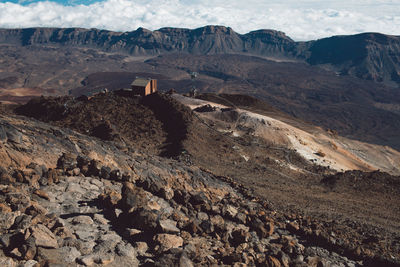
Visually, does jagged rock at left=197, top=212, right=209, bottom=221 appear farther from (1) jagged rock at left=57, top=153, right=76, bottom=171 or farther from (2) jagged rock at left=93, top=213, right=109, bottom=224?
(1) jagged rock at left=57, top=153, right=76, bottom=171

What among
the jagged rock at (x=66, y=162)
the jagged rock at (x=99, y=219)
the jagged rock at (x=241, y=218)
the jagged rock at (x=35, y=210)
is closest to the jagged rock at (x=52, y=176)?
the jagged rock at (x=66, y=162)

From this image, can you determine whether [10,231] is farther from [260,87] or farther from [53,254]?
[260,87]

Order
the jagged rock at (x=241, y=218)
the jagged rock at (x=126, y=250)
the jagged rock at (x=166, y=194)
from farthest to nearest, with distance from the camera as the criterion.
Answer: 1. the jagged rock at (x=241, y=218)
2. the jagged rock at (x=166, y=194)
3. the jagged rock at (x=126, y=250)

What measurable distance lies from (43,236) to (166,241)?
2.49m

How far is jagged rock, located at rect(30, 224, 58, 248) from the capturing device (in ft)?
19.8

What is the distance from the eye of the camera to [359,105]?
458 feet

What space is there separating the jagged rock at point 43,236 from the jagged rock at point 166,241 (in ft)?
6.75

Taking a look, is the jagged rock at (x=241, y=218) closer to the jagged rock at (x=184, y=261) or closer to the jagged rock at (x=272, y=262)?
the jagged rock at (x=272, y=262)

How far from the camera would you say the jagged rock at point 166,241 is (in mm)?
6997

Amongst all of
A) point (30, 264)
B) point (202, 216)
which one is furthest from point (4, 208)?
point (202, 216)

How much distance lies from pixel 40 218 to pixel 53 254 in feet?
3.72

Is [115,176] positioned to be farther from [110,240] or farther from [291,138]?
[291,138]

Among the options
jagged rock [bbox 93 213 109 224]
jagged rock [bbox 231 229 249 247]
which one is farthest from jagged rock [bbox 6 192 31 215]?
jagged rock [bbox 231 229 249 247]

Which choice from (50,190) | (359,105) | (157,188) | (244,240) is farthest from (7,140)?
(359,105)
